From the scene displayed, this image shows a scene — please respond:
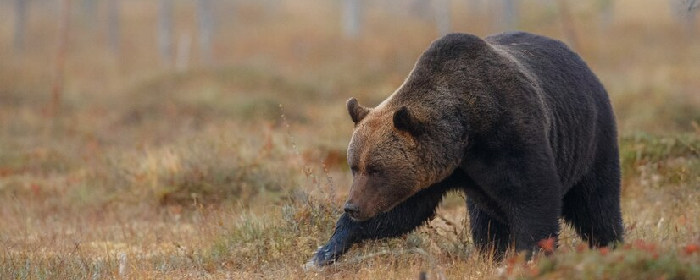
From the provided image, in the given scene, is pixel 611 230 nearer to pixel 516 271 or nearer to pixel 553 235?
pixel 553 235

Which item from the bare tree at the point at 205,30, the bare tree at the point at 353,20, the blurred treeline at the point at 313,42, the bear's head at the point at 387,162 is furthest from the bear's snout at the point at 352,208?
the bare tree at the point at 353,20

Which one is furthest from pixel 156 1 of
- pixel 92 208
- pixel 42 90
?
pixel 92 208

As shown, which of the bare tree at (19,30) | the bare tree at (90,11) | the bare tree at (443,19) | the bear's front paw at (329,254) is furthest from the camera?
the bare tree at (90,11)

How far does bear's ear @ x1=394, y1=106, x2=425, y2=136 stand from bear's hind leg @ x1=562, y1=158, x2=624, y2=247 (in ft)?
6.54

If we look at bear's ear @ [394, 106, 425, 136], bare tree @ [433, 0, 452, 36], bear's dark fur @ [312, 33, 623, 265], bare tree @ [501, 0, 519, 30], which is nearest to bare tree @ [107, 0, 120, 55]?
bare tree @ [433, 0, 452, 36]

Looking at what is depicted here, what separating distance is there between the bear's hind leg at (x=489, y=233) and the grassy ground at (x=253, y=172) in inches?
9.1

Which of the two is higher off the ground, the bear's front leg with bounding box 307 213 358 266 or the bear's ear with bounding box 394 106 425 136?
the bear's ear with bounding box 394 106 425 136

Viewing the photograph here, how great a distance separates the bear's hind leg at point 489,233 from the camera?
7.39 meters

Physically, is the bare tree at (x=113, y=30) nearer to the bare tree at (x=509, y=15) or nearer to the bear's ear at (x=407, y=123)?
the bare tree at (x=509, y=15)

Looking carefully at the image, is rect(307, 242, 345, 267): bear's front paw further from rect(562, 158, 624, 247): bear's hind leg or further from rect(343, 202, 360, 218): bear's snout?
rect(562, 158, 624, 247): bear's hind leg

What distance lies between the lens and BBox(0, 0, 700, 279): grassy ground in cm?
705

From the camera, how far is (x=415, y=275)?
6406mm

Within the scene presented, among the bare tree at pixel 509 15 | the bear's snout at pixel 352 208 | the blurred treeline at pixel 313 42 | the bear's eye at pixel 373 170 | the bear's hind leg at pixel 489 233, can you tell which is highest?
the bear's eye at pixel 373 170

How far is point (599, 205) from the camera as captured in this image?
7426 mm
